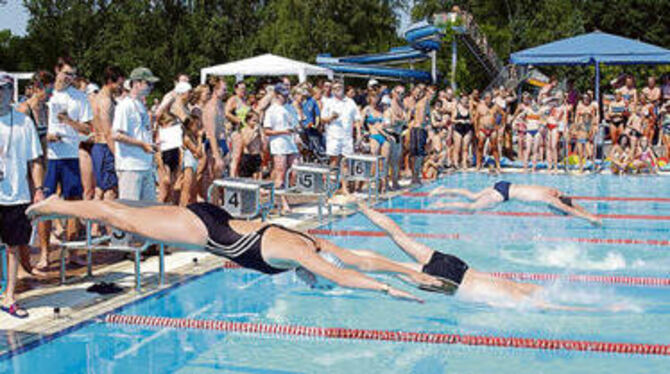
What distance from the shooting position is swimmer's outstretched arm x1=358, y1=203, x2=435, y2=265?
18.1 ft

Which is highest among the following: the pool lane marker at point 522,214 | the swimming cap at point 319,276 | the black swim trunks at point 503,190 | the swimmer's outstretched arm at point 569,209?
the black swim trunks at point 503,190

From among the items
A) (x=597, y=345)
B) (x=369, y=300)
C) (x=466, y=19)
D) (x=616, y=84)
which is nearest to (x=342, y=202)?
(x=369, y=300)

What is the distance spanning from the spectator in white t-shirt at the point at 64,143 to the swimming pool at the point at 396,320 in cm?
145

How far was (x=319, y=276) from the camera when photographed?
4.35m

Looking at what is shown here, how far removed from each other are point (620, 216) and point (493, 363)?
645cm

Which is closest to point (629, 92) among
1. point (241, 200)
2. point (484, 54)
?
point (484, 54)

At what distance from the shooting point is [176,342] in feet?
18.4

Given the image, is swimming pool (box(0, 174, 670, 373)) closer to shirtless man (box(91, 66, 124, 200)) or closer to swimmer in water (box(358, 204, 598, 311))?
swimmer in water (box(358, 204, 598, 311))

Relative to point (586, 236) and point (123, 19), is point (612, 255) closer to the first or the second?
point (586, 236)

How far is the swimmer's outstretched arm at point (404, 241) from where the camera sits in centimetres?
553

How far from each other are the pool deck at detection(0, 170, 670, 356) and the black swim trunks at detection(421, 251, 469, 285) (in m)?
2.40

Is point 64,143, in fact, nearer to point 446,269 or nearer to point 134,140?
point 134,140

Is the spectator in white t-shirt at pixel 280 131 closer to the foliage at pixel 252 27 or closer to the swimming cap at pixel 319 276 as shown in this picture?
the swimming cap at pixel 319 276

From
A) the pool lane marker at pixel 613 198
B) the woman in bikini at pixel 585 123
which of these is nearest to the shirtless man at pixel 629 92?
the woman in bikini at pixel 585 123
